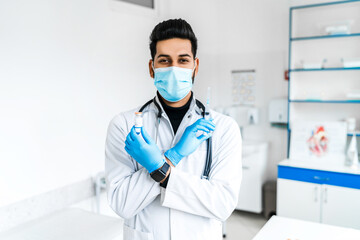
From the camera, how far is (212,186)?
1.18 m

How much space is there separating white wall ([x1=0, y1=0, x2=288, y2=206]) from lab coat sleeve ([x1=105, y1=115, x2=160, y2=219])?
133cm

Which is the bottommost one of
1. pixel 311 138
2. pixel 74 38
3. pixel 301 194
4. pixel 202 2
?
pixel 301 194

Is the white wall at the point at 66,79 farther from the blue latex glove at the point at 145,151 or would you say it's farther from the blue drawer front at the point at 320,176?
the blue latex glove at the point at 145,151

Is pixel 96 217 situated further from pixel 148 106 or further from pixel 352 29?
pixel 352 29

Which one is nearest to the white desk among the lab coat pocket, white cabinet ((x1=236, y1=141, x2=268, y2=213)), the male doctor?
the male doctor

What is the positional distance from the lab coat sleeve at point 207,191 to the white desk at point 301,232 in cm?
63

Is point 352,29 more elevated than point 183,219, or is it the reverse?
point 352,29

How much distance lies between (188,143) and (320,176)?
2.60m

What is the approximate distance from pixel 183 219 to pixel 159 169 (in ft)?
0.78

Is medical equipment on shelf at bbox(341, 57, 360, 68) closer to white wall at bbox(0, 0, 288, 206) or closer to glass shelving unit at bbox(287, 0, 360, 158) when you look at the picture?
glass shelving unit at bbox(287, 0, 360, 158)

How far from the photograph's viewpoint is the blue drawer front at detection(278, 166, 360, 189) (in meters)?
3.17

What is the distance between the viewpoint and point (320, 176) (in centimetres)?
333

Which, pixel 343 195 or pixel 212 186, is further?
pixel 343 195

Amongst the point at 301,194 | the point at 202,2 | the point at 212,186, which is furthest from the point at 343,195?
the point at 202,2
